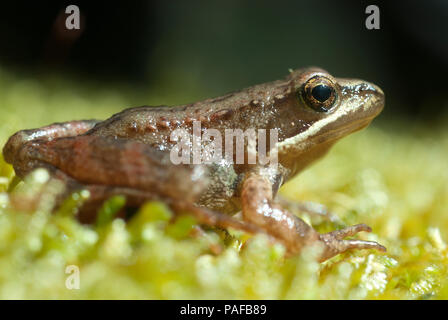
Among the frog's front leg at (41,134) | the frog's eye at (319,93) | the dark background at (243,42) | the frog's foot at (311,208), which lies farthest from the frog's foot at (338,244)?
the dark background at (243,42)

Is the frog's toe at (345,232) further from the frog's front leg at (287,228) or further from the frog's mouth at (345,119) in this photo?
the frog's mouth at (345,119)

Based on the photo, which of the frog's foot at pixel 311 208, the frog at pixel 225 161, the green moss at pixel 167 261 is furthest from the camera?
the frog's foot at pixel 311 208

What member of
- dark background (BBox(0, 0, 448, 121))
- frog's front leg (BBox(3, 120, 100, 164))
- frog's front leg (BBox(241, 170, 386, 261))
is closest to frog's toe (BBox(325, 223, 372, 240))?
frog's front leg (BBox(241, 170, 386, 261))

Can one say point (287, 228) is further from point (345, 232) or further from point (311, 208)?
point (311, 208)

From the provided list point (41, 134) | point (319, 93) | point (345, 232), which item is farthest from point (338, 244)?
point (41, 134)

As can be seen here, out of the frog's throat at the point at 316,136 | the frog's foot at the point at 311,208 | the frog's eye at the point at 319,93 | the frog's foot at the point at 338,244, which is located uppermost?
the frog's eye at the point at 319,93

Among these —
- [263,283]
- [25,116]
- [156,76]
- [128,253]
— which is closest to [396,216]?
[263,283]

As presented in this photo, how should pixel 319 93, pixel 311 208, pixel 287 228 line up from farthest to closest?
1. pixel 311 208
2. pixel 319 93
3. pixel 287 228

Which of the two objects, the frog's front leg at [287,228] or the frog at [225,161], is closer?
the frog at [225,161]
